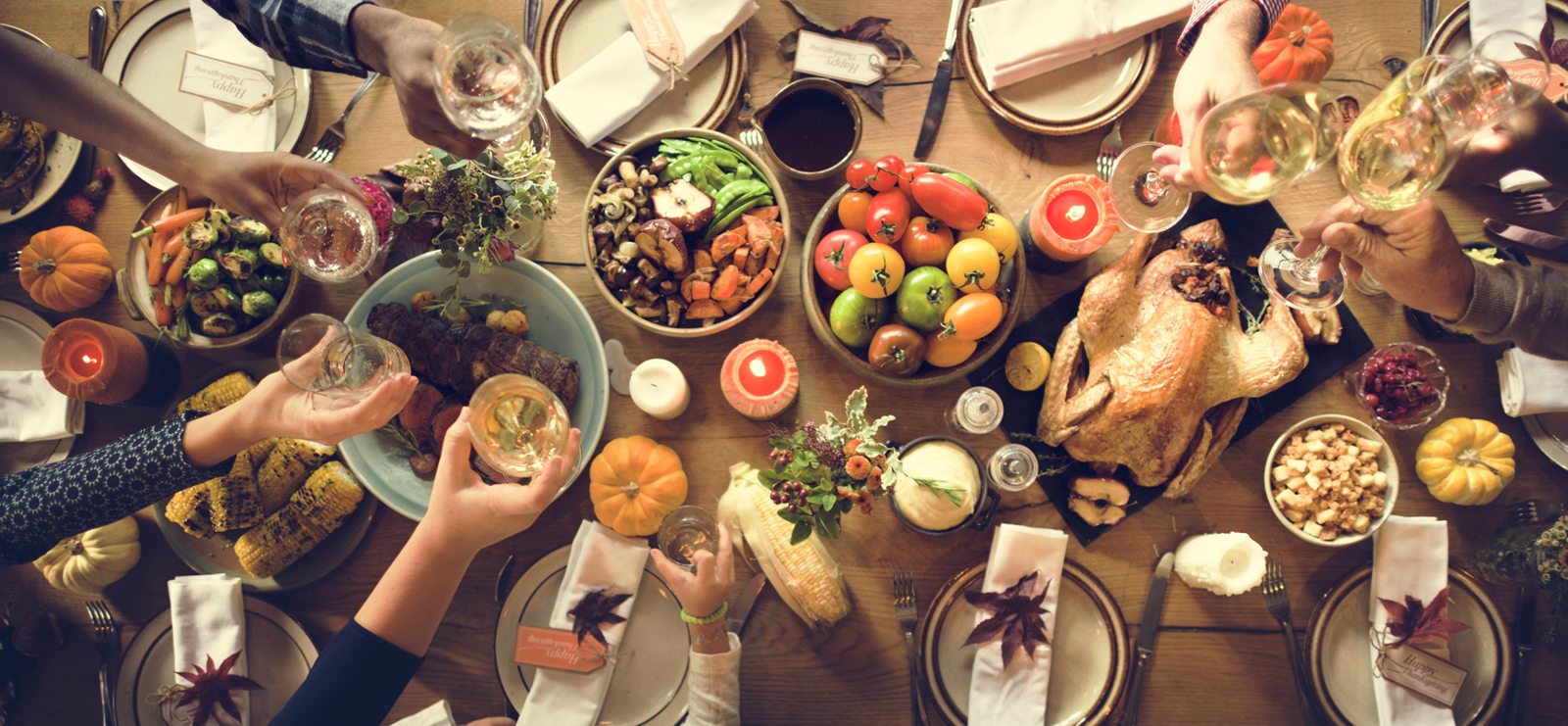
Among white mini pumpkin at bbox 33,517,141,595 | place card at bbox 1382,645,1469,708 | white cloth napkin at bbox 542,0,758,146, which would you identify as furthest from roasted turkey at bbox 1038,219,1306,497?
white mini pumpkin at bbox 33,517,141,595

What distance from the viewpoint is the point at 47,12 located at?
2.39 metres

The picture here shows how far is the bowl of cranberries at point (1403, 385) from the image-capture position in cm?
205

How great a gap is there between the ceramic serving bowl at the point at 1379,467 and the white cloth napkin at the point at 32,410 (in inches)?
130

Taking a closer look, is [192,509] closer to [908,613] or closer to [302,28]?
[302,28]

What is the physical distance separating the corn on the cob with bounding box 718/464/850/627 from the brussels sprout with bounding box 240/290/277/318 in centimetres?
133

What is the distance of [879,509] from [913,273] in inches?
26.7

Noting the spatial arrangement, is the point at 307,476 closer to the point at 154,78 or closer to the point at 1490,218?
the point at 154,78

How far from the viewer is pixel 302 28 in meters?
1.89

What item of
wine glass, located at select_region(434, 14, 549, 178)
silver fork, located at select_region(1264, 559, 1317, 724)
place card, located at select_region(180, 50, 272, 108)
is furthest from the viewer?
place card, located at select_region(180, 50, 272, 108)

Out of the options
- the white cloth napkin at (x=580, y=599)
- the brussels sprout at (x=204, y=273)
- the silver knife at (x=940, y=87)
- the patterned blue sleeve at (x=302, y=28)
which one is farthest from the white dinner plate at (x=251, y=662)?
the silver knife at (x=940, y=87)

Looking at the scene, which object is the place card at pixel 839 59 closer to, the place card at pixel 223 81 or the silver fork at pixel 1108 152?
the silver fork at pixel 1108 152

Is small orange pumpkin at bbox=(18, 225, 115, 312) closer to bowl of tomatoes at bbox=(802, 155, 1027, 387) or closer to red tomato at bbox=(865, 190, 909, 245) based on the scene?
bowl of tomatoes at bbox=(802, 155, 1027, 387)

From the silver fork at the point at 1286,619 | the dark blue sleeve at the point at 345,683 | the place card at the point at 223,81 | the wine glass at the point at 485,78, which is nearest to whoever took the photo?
the wine glass at the point at 485,78

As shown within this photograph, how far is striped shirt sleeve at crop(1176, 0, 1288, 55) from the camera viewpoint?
204 centimetres
